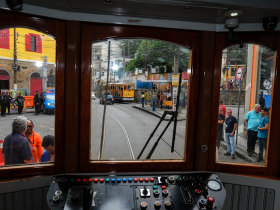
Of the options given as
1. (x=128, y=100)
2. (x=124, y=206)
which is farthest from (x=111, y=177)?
(x=128, y=100)

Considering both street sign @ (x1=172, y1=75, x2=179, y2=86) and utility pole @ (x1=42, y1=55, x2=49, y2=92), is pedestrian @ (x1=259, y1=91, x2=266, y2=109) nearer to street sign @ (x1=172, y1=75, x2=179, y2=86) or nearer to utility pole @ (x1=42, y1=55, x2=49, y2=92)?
street sign @ (x1=172, y1=75, x2=179, y2=86)

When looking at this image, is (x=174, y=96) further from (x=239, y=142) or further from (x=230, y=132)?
(x=239, y=142)

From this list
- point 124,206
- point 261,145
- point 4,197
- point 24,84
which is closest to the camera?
point 124,206

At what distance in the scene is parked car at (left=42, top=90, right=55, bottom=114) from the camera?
5.75 feet

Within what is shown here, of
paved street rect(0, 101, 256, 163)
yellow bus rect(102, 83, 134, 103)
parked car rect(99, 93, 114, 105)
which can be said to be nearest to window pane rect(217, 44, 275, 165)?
paved street rect(0, 101, 256, 163)

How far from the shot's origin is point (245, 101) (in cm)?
199

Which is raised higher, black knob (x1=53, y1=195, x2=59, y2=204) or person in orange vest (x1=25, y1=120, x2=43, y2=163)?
person in orange vest (x1=25, y1=120, x2=43, y2=163)

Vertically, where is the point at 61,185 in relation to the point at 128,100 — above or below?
below

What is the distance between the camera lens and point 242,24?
6.07 ft

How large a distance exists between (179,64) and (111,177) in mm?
1138

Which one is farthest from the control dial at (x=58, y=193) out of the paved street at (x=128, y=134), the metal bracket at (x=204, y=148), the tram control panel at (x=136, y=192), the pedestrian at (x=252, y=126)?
the pedestrian at (x=252, y=126)

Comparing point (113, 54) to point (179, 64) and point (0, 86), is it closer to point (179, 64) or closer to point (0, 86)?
point (179, 64)

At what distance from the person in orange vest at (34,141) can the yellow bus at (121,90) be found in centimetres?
68

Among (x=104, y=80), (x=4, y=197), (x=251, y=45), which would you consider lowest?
(x=4, y=197)
